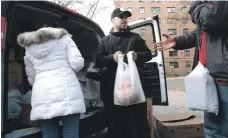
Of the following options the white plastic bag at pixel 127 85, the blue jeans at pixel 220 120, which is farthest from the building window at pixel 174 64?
the blue jeans at pixel 220 120

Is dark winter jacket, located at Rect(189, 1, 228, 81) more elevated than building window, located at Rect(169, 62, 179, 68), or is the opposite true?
building window, located at Rect(169, 62, 179, 68)

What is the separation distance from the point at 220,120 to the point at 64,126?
1.34 m

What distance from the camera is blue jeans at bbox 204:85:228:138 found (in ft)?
6.99

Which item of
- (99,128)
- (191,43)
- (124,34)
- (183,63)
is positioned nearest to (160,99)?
(99,128)

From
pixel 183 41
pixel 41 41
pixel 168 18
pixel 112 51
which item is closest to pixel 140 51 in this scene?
pixel 112 51

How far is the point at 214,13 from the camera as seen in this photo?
77.0 inches

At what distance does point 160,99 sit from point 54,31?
207 cm

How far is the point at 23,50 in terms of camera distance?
12.2 ft

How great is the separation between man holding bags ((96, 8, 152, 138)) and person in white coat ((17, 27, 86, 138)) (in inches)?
26.8

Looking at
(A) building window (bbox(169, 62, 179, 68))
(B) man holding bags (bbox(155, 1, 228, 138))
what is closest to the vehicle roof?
(B) man holding bags (bbox(155, 1, 228, 138))

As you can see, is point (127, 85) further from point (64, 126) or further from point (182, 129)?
point (182, 129)

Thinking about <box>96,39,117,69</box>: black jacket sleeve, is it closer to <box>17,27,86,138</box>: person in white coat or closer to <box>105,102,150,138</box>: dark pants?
<box>105,102,150,138</box>: dark pants

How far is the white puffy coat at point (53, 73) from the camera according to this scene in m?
2.51

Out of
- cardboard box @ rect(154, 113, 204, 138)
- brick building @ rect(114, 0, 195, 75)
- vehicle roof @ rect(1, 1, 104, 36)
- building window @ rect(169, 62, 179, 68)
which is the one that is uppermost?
brick building @ rect(114, 0, 195, 75)
